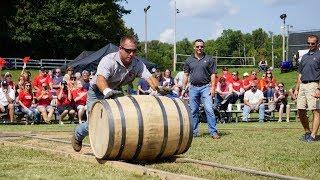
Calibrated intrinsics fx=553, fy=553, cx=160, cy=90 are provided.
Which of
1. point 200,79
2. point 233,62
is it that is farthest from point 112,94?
point 233,62

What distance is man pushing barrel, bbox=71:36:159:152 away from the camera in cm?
761

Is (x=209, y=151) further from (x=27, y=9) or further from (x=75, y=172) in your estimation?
(x=27, y=9)

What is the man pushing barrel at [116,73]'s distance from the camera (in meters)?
7.61

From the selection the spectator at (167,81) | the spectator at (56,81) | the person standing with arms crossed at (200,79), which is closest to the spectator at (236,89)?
the spectator at (167,81)

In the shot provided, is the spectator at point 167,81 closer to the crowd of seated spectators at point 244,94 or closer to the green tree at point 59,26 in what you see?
the crowd of seated spectators at point 244,94

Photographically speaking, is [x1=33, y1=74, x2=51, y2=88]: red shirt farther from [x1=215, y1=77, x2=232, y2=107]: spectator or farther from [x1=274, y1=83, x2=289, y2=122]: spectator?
[x1=274, y1=83, x2=289, y2=122]: spectator

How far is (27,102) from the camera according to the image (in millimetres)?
18672

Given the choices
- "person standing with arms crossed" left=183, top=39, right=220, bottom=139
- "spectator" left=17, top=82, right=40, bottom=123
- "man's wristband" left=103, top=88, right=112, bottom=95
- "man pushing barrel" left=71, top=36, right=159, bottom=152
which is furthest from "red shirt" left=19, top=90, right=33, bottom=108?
"man's wristband" left=103, top=88, right=112, bottom=95

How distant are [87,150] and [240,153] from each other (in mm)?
2519

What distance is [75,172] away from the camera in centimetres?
659

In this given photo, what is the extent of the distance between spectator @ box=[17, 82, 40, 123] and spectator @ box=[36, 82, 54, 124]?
224 mm

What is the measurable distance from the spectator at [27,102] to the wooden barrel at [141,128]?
11.5 metres

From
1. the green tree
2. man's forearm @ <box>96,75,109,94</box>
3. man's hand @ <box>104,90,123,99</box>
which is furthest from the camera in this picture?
the green tree

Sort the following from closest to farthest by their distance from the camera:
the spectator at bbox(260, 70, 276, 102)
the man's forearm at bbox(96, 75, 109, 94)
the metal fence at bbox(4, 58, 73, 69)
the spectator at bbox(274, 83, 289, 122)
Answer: the man's forearm at bbox(96, 75, 109, 94), the spectator at bbox(274, 83, 289, 122), the spectator at bbox(260, 70, 276, 102), the metal fence at bbox(4, 58, 73, 69)
